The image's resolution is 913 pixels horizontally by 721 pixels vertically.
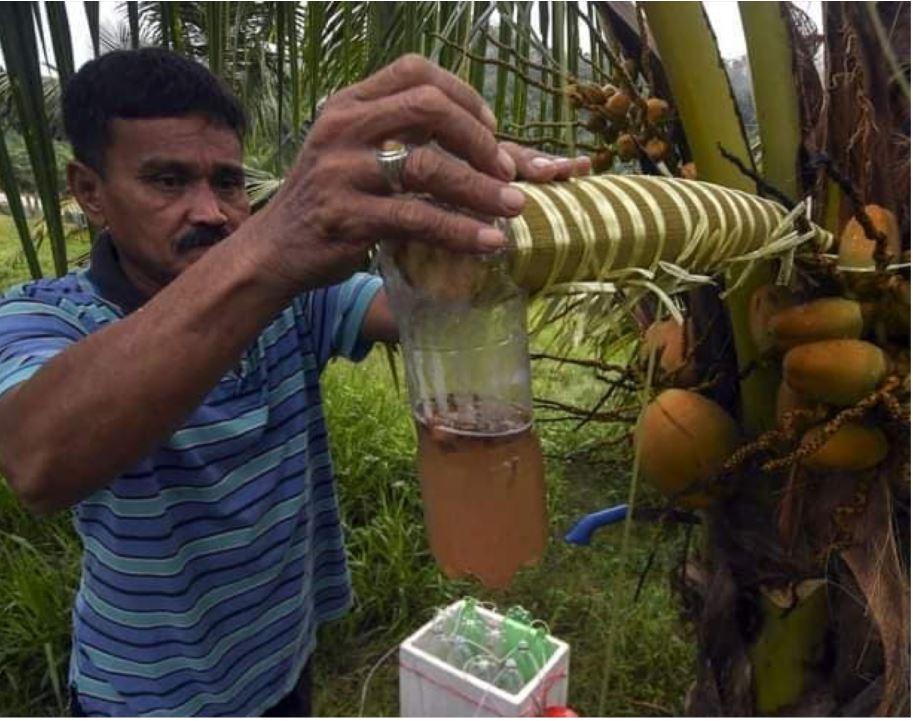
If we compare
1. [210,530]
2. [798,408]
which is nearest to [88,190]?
[210,530]

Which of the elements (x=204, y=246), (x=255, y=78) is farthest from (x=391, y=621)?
(x=204, y=246)

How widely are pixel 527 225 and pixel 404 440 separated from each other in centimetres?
289

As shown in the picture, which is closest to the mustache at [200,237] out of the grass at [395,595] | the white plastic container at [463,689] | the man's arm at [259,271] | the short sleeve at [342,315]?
the short sleeve at [342,315]

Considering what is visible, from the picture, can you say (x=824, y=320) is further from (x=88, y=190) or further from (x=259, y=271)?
(x=88, y=190)

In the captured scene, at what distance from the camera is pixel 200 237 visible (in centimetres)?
124

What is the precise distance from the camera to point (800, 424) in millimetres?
927

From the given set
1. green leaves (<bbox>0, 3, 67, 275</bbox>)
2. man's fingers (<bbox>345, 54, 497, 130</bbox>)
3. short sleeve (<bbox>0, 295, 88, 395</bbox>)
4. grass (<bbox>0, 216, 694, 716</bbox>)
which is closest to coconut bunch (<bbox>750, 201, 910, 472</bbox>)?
man's fingers (<bbox>345, 54, 497, 130</bbox>)

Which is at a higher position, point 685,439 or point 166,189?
point 166,189

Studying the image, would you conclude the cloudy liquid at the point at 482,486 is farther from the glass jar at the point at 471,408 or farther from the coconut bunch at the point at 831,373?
the coconut bunch at the point at 831,373

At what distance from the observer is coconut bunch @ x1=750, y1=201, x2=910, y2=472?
87 centimetres

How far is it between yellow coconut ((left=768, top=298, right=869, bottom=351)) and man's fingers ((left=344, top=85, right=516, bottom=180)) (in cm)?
39

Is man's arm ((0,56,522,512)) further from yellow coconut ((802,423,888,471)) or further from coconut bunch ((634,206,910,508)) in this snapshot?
yellow coconut ((802,423,888,471))

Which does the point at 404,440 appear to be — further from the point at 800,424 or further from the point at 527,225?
the point at 527,225

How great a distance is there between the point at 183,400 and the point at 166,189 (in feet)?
1.78
